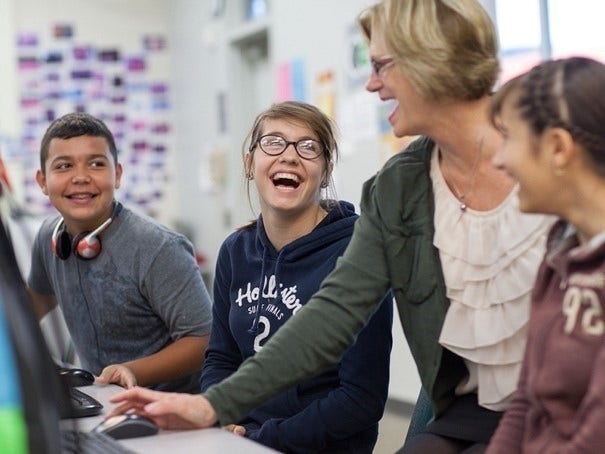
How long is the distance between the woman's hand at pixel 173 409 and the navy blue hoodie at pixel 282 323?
1.33ft

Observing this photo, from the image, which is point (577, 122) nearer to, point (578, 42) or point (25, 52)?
point (578, 42)

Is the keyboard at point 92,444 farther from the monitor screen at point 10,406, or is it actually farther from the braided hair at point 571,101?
the braided hair at point 571,101

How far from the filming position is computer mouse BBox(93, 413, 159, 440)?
1.39 metres

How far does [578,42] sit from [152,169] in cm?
463

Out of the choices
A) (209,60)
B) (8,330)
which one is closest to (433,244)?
(8,330)

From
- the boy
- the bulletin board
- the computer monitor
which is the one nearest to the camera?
the computer monitor

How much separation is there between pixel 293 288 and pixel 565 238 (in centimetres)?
81

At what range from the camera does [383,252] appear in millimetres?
1547

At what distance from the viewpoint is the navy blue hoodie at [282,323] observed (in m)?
1.81

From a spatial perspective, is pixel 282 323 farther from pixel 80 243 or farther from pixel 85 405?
pixel 80 243

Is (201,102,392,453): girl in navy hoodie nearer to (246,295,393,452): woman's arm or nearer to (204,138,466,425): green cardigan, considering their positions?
(246,295,393,452): woman's arm

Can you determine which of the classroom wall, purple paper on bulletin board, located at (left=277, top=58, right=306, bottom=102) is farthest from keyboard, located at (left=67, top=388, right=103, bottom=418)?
purple paper on bulletin board, located at (left=277, top=58, right=306, bottom=102)

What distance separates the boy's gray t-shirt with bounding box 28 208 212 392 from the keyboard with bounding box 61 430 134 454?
88cm

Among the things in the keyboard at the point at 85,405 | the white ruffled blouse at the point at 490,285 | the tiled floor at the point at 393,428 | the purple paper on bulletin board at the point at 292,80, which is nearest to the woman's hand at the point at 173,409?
the keyboard at the point at 85,405
